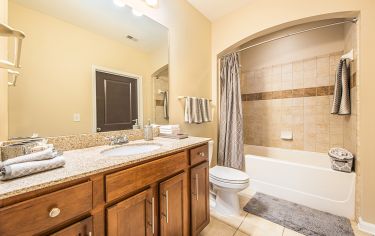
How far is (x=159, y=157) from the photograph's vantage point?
1.03 metres

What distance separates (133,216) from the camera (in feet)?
2.83

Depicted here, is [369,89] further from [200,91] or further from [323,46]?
[200,91]

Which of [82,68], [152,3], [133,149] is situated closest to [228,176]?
[133,149]

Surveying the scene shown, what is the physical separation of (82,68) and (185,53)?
4.05 feet

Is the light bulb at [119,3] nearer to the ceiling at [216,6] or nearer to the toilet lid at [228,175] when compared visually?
the ceiling at [216,6]

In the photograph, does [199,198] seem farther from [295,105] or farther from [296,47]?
[296,47]

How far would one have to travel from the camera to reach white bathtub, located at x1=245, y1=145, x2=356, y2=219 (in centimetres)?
168

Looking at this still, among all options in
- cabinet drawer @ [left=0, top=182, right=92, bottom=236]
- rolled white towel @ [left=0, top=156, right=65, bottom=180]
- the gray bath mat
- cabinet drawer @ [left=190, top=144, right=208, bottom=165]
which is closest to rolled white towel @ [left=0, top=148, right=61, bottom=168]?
rolled white towel @ [left=0, top=156, right=65, bottom=180]

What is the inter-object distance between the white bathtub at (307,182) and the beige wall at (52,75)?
2.16 meters

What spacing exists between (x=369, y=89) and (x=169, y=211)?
2.04m

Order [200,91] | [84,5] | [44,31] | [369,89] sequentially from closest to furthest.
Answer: [44,31] < [84,5] < [369,89] < [200,91]

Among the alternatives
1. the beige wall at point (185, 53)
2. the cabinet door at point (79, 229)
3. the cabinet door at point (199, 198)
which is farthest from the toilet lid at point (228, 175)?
the cabinet door at point (79, 229)

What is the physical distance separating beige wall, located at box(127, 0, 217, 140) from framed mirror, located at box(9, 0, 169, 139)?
19cm

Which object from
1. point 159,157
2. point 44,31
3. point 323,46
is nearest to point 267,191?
point 159,157
